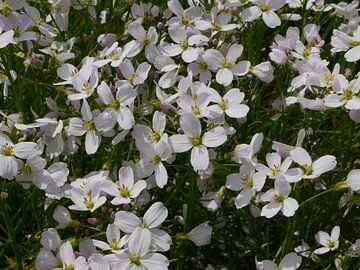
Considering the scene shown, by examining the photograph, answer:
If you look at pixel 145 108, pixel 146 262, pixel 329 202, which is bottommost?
pixel 329 202

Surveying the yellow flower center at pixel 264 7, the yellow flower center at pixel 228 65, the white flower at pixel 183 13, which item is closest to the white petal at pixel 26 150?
the yellow flower center at pixel 228 65

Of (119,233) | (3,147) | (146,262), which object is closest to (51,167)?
(3,147)

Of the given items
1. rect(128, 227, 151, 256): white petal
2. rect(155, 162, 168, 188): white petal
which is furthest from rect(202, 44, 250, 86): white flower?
rect(128, 227, 151, 256): white petal

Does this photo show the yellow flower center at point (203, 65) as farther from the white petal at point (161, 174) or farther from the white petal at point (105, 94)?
the white petal at point (161, 174)

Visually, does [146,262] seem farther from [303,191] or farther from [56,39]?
[56,39]

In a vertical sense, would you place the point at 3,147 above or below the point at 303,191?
above

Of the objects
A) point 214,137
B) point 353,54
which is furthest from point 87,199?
point 353,54
